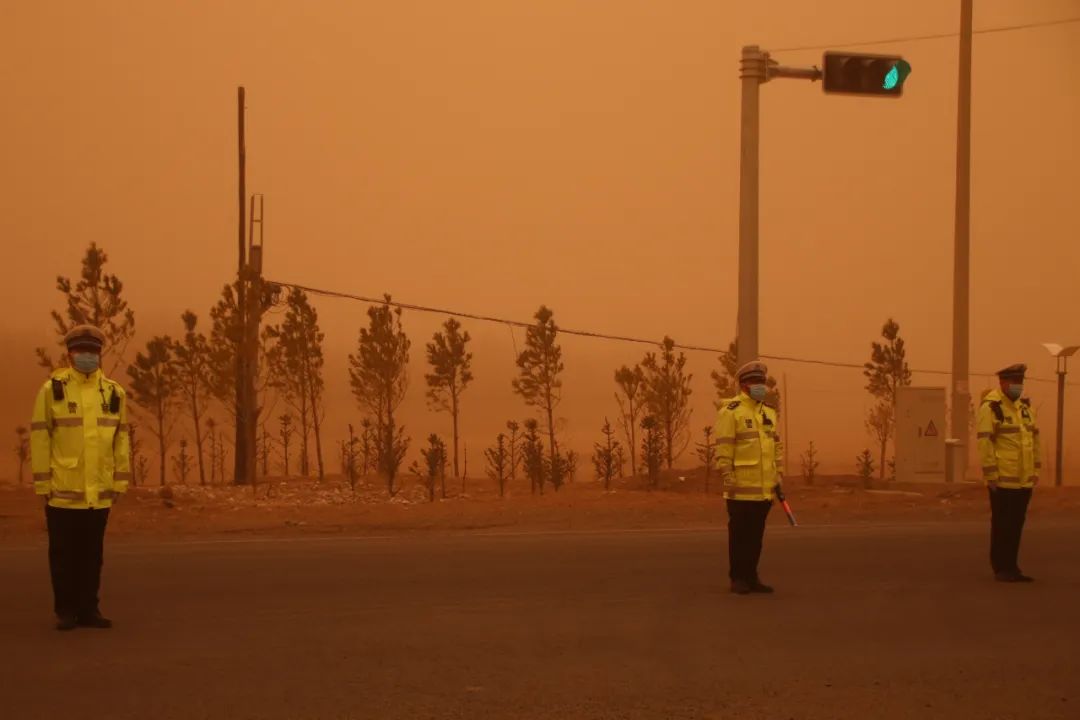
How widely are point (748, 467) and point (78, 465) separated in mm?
5390

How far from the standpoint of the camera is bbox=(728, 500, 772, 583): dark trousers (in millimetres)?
Result: 11375

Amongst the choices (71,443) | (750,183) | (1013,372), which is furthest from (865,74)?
(71,443)

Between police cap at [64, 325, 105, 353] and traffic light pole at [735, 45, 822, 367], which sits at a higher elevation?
traffic light pole at [735, 45, 822, 367]

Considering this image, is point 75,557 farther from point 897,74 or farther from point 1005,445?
point 897,74

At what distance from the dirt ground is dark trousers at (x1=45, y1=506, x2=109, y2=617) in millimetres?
8339

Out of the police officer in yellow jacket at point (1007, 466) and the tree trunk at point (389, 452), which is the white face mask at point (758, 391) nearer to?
the police officer in yellow jacket at point (1007, 466)

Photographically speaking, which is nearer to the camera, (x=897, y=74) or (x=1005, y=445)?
(x=1005, y=445)

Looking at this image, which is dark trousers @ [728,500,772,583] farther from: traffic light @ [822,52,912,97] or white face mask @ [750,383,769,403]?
traffic light @ [822,52,912,97]

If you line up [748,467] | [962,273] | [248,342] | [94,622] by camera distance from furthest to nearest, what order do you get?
[248,342] → [962,273] → [748,467] → [94,622]

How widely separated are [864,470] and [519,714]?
98.3 ft

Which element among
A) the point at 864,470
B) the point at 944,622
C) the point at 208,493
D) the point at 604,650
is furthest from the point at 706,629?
the point at 864,470

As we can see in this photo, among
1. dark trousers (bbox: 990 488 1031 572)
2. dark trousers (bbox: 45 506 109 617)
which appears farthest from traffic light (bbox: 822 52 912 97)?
dark trousers (bbox: 45 506 109 617)

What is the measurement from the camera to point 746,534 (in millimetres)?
11391

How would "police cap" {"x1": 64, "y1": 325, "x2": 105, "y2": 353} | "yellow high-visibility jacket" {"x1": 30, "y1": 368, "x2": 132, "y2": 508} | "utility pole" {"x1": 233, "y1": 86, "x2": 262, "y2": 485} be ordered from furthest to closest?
"utility pole" {"x1": 233, "y1": 86, "x2": 262, "y2": 485}
"police cap" {"x1": 64, "y1": 325, "x2": 105, "y2": 353}
"yellow high-visibility jacket" {"x1": 30, "y1": 368, "x2": 132, "y2": 508}
